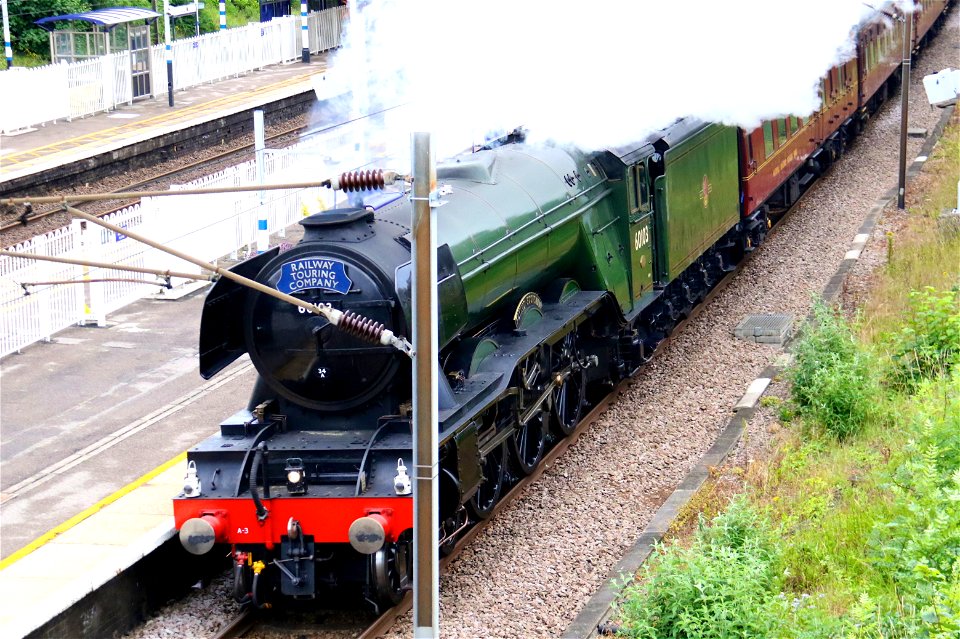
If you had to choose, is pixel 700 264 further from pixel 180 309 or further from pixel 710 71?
pixel 180 309

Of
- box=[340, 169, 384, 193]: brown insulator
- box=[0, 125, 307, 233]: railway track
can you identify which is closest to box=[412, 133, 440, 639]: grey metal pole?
box=[340, 169, 384, 193]: brown insulator

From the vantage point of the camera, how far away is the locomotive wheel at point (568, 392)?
11188 mm

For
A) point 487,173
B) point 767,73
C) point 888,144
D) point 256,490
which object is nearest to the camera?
point 256,490

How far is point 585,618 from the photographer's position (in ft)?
26.9

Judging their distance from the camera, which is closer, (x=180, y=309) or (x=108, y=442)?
(x=108, y=442)

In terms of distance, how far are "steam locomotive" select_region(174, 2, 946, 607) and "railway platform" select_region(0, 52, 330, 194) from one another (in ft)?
42.3

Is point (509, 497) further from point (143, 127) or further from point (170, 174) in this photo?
point (143, 127)

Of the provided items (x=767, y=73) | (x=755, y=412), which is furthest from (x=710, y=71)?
(x=755, y=412)

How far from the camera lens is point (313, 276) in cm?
852

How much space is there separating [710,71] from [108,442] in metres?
8.40

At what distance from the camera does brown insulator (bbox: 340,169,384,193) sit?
6.25 meters

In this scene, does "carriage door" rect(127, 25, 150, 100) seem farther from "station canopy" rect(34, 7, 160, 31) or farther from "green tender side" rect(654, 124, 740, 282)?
"green tender side" rect(654, 124, 740, 282)

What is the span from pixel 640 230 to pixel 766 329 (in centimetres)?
283

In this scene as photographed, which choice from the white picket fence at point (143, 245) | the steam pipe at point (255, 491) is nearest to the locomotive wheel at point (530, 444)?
the steam pipe at point (255, 491)
